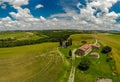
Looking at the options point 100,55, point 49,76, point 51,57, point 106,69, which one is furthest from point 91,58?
point 49,76

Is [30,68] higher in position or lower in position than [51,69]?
lower

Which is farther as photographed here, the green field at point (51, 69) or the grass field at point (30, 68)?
the green field at point (51, 69)

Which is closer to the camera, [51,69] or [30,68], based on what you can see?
[51,69]

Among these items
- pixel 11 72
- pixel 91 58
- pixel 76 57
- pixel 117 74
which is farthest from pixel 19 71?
pixel 117 74

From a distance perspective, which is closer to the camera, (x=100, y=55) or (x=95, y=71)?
(x=95, y=71)

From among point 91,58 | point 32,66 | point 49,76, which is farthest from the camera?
point 91,58

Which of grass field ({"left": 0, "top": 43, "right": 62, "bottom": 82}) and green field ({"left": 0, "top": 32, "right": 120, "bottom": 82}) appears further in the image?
green field ({"left": 0, "top": 32, "right": 120, "bottom": 82})

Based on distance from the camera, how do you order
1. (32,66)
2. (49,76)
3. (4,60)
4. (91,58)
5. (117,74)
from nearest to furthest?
(49,76) < (117,74) < (32,66) < (91,58) < (4,60)

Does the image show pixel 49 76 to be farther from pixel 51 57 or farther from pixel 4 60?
pixel 4 60

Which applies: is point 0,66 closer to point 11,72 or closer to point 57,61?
point 11,72
